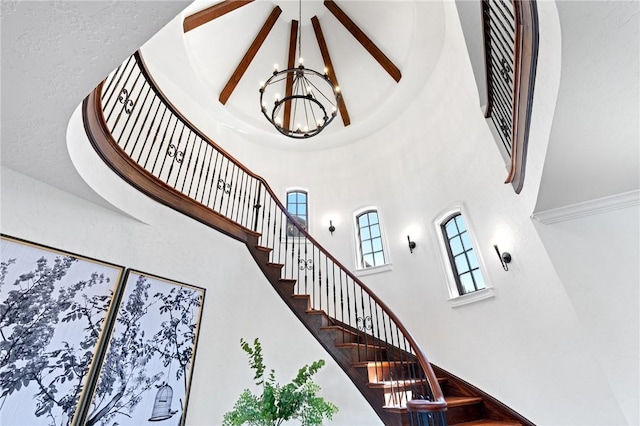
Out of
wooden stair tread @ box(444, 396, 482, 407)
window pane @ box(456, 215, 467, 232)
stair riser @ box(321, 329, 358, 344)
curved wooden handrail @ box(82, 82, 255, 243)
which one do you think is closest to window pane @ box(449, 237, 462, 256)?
window pane @ box(456, 215, 467, 232)

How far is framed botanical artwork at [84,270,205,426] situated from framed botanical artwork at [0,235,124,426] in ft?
0.42

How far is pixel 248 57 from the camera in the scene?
5945mm

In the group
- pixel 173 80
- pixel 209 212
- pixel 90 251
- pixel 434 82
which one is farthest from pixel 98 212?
pixel 434 82

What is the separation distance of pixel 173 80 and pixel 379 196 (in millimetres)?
4219

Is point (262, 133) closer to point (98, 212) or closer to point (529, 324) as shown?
point (98, 212)

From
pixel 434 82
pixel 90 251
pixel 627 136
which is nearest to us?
pixel 627 136

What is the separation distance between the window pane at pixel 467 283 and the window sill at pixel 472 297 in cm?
21

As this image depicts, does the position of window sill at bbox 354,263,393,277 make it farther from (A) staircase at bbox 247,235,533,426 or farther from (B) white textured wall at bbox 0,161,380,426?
(B) white textured wall at bbox 0,161,380,426

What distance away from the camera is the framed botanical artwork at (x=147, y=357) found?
2.21 m

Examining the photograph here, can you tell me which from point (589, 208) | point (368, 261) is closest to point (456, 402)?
point (589, 208)

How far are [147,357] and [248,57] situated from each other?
5602mm

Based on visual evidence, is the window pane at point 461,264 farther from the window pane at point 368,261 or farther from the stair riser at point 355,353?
the stair riser at point 355,353

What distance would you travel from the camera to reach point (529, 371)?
2.84 m

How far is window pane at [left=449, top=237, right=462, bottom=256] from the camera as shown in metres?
4.02
